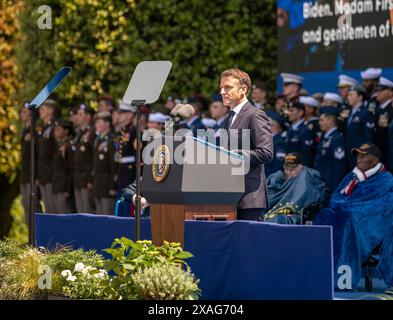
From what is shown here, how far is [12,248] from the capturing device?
1038cm

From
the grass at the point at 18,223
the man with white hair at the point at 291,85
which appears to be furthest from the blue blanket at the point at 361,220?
the grass at the point at 18,223

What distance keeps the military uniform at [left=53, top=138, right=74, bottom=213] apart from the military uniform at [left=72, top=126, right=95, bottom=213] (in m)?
0.24

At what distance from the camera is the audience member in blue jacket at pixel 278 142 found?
14031mm

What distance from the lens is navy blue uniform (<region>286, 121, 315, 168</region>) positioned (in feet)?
45.2

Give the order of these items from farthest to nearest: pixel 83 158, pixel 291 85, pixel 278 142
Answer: pixel 83 158
pixel 291 85
pixel 278 142

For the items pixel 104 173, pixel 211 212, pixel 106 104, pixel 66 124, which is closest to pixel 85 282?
pixel 211 212

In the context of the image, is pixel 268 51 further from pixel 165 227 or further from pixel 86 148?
pixel 165 227

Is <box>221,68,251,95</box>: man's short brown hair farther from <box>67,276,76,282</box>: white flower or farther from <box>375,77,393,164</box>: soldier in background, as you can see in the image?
<box>375,77,393,164</box>: soldier in background

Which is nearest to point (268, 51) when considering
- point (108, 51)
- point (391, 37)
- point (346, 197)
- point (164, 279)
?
point (108, 51)

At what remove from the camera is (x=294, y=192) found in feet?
41.6

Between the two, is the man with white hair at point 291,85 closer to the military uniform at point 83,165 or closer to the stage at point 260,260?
the military uniform at point 83,165

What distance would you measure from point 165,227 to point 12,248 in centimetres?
186

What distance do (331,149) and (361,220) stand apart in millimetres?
1704

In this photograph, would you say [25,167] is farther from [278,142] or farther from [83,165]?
[278,142]
